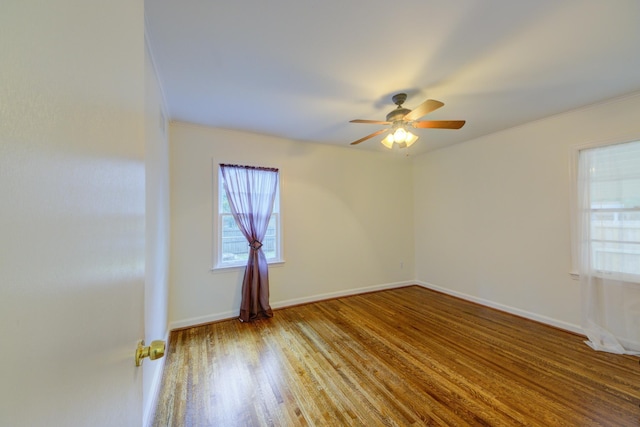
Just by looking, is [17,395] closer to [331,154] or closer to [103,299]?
[103,299]

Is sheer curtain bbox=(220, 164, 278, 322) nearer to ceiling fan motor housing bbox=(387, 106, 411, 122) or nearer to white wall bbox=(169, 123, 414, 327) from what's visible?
white wall bbox=(169, 123, 414, 327)

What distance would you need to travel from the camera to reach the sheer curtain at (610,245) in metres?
2.40

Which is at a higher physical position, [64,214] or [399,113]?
[399,113]

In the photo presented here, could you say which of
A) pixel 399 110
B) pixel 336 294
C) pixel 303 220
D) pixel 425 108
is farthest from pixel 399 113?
pixel 336 294

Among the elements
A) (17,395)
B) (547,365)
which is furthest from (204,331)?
(547,365)

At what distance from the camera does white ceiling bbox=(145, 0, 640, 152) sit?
4.82 feet

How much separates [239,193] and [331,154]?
163 centimetres

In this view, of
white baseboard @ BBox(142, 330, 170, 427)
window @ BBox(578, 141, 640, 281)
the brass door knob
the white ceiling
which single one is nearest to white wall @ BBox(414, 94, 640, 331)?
window @ BBox(578, 141, 640, 281)

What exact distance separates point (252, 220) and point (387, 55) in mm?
2461

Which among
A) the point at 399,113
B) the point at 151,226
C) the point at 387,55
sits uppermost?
the point at 387,55

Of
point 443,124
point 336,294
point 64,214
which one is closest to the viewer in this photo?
point 64,214

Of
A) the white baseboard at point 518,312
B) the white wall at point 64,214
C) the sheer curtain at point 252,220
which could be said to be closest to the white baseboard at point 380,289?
the white baseboard at point 518,312

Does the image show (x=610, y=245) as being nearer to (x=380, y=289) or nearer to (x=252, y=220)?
(x=380, y=289)

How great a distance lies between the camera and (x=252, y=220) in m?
3.37
